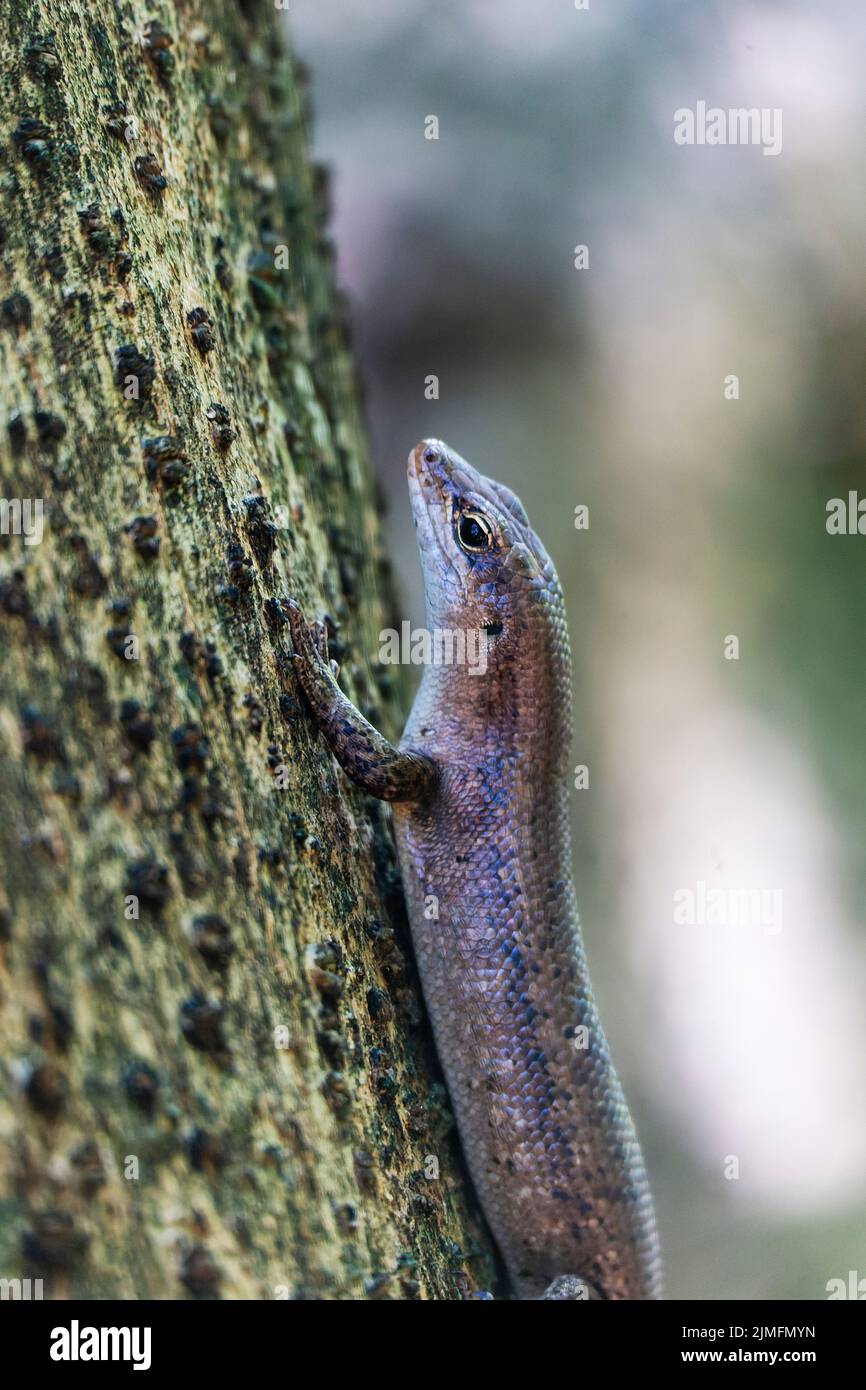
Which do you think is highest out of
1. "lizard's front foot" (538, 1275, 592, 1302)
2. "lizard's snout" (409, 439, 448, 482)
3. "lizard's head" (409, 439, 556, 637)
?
"lizard's snout" (409, 439, 448, 482)

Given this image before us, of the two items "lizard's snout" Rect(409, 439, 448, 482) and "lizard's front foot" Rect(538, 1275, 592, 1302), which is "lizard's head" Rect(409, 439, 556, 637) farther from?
"lizard's front foot" Rect(538, 1275, 592, 1302)

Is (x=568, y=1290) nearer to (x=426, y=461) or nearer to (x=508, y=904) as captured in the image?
(x=508, y=904)

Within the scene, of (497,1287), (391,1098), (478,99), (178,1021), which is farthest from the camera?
(478,99)

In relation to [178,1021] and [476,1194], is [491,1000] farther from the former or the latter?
[178,1021]

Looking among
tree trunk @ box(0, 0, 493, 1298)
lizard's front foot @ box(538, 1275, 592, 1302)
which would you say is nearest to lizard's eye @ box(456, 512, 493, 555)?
tree trunk @ box(0, 0, 493, 1298)

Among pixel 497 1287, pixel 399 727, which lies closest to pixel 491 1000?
pixel 497 1287

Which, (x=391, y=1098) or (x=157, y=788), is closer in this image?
(x=157, y=788)

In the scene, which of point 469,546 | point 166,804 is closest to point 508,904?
Answer: point 469,546

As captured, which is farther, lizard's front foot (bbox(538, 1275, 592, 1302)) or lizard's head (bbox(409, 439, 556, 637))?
lizard's head (bbox(409, 439, 556, 637))
